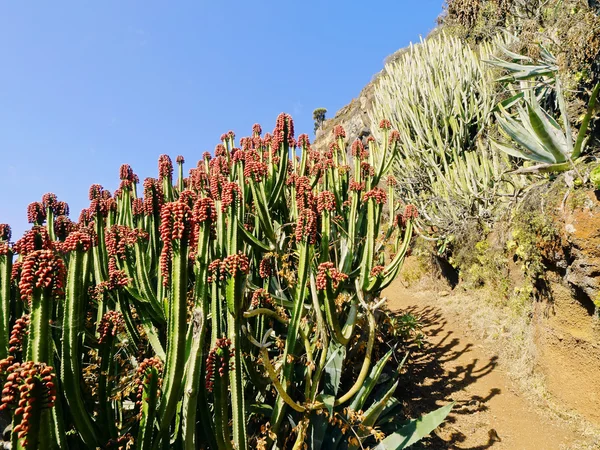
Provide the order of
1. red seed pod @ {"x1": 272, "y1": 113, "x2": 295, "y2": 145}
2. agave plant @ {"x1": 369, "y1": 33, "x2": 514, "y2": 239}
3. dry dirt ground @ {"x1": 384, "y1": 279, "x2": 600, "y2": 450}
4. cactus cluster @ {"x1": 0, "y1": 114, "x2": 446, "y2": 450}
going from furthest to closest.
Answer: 1. agave plant @ {"x1": 369, "y1": 33, "x2": 514, "y2": 239}
2. red seed pod @ {"x1": 272, "y1": 113, "x2": 295, "y2": 145}
3. dry dirt ground @ {"x1": 384, "y1": 279, "x2": 600, "y2": 450}
4. cactus cluster @ {"x1": 0, "y1": 114, "x2": 446, "y2": 450}

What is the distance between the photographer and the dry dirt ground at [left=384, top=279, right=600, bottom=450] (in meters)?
3.78

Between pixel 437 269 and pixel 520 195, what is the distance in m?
2.86

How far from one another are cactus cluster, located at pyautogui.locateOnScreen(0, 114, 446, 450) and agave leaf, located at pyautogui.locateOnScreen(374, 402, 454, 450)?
0.60 feet

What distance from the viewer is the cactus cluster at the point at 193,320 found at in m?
1.62

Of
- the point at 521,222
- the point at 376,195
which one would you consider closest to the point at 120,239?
the point at 376,195

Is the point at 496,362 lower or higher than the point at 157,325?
lower

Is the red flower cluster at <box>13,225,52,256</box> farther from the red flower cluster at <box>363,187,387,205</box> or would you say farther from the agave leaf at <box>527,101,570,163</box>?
the agave leaf at <box>527,101,570,163</box>

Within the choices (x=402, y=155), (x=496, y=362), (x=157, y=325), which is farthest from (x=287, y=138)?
(x=402, y=155)

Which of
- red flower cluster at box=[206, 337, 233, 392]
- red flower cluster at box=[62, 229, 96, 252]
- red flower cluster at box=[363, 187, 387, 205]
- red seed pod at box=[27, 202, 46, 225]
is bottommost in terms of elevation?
red flower cluster at box=[206, 337, 233, 392]

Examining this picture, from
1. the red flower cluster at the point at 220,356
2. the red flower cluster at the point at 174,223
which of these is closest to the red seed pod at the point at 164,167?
the red flower cluster at the point at 174,223

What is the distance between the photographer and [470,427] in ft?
13.2

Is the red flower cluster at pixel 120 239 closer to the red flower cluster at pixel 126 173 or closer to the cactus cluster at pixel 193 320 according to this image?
the cactus cluster at pixel 193 320

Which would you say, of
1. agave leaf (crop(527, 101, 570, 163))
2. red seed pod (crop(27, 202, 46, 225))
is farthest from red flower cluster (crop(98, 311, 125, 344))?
agave leaf (crop(527, 101, 570, 163))

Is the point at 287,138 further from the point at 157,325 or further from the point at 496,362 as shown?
the point at 496,362
